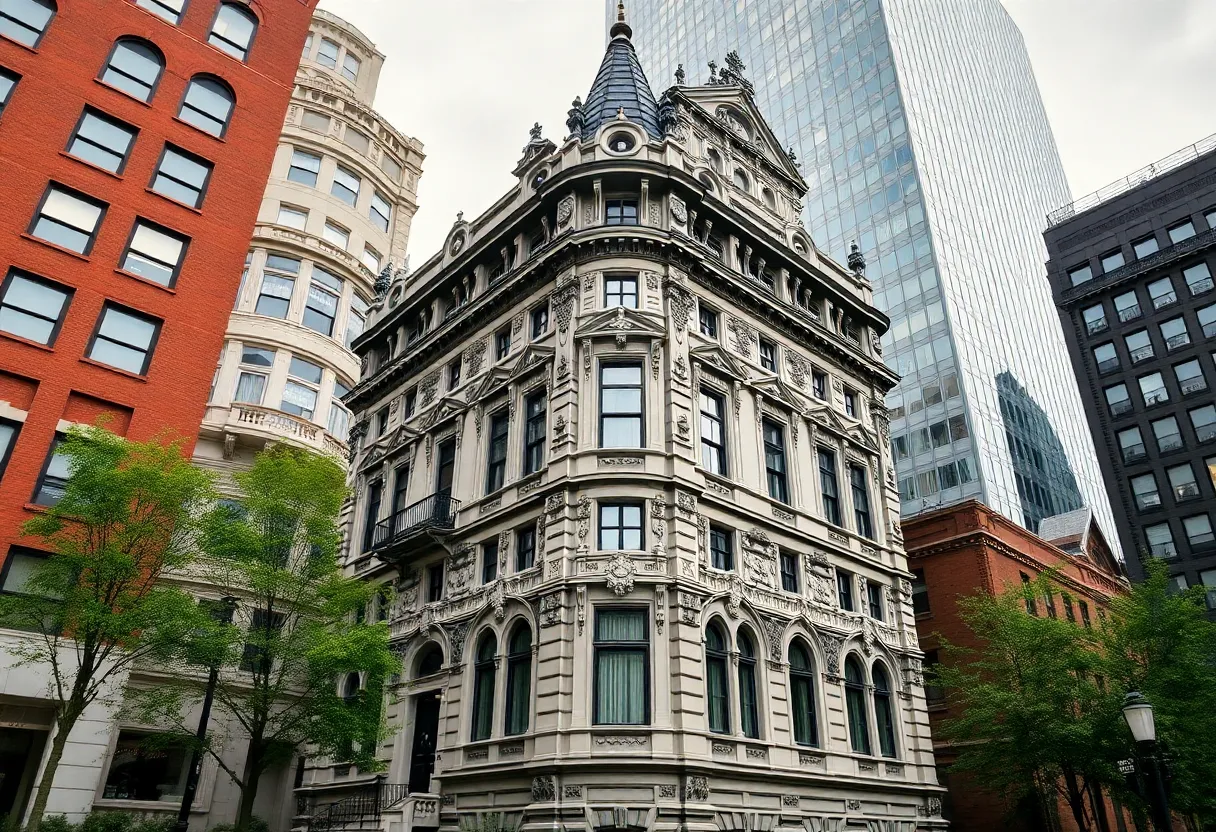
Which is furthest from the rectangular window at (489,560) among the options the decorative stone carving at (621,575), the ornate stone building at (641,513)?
the decorative stone carving at (621,575)

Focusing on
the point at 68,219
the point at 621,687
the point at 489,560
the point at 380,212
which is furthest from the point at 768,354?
the point at 380,212

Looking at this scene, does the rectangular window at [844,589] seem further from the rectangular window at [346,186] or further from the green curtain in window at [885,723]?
the rectangular window at [346,186]

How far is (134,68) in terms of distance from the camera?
33469 mm

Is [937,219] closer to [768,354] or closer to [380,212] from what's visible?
[380,212]

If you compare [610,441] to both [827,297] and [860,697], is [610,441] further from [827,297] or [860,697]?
[827,297]

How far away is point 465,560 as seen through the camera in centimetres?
2811

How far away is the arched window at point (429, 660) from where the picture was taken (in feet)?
93.7

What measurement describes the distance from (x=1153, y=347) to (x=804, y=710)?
51.4m

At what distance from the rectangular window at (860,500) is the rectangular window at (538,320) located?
13.4 meters

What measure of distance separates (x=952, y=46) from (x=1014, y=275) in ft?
102

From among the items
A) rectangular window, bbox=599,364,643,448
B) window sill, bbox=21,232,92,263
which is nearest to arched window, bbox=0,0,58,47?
window sill, bbox=21,232,92,263

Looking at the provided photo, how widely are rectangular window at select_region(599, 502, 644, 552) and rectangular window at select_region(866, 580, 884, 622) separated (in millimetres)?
11405

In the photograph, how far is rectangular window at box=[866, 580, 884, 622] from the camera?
30.9 m

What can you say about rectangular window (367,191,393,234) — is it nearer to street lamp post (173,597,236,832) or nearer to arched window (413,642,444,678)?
arched window (413,642,444,678)
